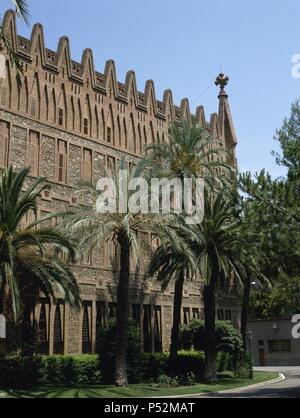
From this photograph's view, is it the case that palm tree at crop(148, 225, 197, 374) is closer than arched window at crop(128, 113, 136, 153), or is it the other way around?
palm tree at crop(148, 225, 197, 374)

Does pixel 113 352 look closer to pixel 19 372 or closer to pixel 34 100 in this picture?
pixel 19 372

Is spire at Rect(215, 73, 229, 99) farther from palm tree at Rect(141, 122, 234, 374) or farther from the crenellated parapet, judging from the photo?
palm tree at Rect(141, 122, 234, 374)

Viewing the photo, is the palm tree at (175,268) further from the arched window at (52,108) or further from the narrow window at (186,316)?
the arched window at (52,108)

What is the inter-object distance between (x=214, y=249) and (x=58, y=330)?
370 inches

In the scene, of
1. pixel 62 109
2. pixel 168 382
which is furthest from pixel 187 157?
pixel 168 382

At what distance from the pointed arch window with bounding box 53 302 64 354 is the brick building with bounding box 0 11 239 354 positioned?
0.05 m

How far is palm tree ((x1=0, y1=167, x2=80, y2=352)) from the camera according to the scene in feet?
73.5

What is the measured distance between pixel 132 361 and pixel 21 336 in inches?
237

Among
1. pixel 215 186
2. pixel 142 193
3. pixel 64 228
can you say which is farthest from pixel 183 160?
pixel 64 228

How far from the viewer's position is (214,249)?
29688 mm

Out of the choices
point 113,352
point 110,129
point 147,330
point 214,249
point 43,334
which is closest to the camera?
point 113,352

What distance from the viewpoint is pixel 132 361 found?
96.6 feet

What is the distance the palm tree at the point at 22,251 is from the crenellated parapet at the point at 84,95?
9.21m

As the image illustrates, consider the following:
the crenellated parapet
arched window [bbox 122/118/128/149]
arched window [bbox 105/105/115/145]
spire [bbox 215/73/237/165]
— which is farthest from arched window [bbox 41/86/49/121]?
spire [bbox 215/73/237/165]
